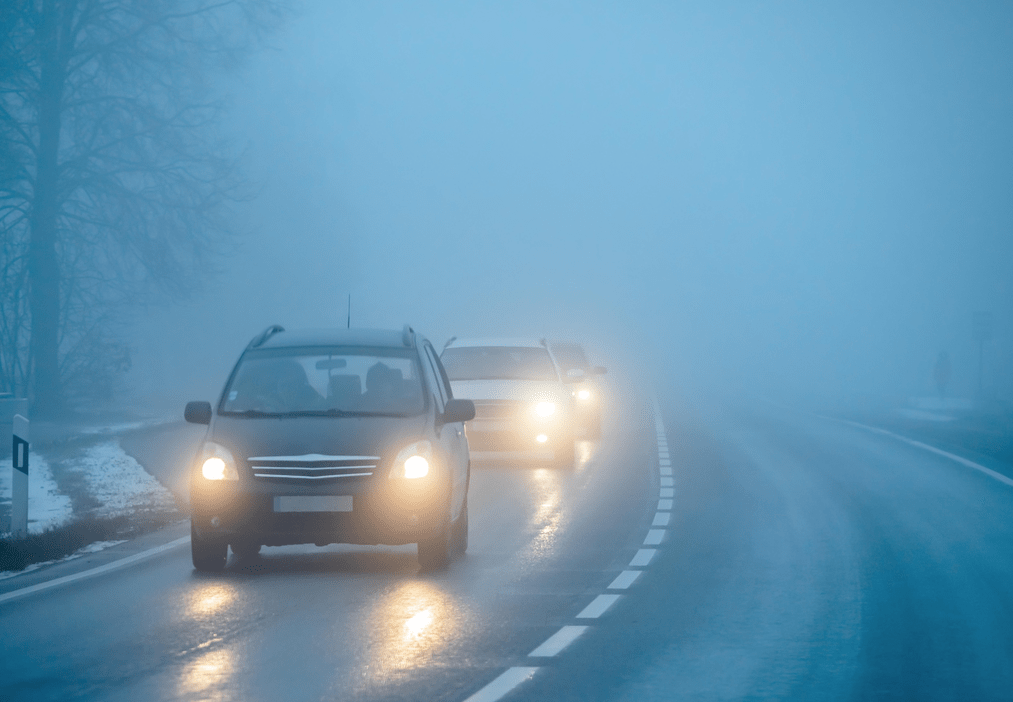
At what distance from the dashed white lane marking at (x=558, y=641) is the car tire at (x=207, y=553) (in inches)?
125

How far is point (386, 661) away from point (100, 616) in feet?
7.54

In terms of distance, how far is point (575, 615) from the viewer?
340 inches

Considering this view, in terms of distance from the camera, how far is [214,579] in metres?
10.1

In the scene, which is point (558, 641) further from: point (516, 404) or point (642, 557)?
point (516, 404)

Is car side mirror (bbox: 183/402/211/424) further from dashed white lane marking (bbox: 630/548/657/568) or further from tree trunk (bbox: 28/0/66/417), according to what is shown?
tree trunk (bbox: 28/0/66/417)

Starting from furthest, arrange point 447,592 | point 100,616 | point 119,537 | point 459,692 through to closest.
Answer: point 119,537 → point 447,592 → point 100,616 → point 459,692

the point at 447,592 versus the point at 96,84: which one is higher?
the point at 96,84

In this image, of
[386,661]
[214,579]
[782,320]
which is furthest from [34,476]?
[782,320]

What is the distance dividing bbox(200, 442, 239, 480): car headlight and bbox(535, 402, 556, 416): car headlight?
10303 millimetres

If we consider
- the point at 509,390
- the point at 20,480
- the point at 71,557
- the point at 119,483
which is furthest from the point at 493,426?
the point at 71,557

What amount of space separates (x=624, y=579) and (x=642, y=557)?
4.03 ft

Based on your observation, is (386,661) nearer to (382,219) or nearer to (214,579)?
(214,579)

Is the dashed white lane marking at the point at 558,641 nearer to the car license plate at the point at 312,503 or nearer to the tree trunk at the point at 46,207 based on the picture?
the car license plate at the point at 312,503

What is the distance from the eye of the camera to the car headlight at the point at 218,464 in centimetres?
1007
